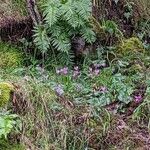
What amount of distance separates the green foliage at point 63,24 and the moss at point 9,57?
0.29 meters

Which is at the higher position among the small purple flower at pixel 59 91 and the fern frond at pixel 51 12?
the fern frond at pixel 51 12

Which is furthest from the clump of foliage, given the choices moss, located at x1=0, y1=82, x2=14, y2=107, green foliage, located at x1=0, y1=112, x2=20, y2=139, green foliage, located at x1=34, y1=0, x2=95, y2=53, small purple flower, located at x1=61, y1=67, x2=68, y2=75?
green foliage, located at x1=0, y1=112, x2=20, y2=139

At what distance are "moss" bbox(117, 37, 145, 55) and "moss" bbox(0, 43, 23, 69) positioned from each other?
118cm

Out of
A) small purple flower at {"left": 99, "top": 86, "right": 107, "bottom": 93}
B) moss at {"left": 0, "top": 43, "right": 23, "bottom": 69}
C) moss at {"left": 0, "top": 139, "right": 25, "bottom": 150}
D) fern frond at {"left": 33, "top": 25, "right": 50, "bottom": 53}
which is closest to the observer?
moss at {"left": 0, "top": 139, "right": 25, "bottom": 150}

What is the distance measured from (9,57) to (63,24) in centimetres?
74

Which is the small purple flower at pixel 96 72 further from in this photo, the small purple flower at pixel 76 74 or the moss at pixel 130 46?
the moss at pixel 130 46

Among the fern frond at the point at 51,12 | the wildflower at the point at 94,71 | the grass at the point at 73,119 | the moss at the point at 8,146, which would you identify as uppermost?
the fern frond at the point at 51,12

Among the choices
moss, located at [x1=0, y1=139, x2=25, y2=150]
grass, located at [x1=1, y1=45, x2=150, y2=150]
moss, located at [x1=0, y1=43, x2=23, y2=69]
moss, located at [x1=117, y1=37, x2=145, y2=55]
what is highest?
moss, located at [x1=117, y1=37, x2=145, y2=55]

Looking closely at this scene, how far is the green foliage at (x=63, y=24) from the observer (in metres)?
4.97

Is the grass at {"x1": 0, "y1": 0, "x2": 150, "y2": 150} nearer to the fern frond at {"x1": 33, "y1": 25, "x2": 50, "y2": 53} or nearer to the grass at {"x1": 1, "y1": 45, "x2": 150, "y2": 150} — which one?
the grass at {"x1": 1, "y1": 45, "x2": 150, "y2": 150}

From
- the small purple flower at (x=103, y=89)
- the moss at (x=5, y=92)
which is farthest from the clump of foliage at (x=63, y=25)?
the moss at (x=5, y=92)

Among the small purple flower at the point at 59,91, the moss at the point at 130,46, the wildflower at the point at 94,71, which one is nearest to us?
the small purple flower at the point at 59,91

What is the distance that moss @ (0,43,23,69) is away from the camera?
5164mm

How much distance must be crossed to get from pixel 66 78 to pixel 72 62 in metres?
0.51
